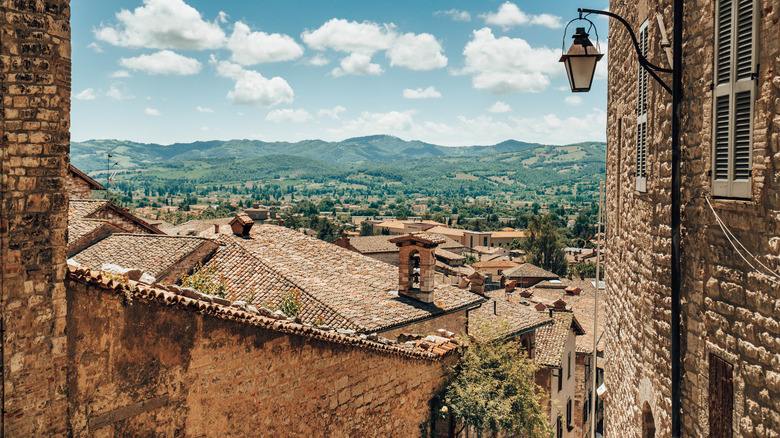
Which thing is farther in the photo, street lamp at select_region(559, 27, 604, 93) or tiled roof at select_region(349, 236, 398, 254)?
tiled roof at select_region(349, 236, 398, 254)

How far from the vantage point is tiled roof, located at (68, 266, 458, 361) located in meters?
6.56

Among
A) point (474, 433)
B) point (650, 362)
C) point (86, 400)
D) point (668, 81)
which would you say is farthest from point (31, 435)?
point (474, 433)

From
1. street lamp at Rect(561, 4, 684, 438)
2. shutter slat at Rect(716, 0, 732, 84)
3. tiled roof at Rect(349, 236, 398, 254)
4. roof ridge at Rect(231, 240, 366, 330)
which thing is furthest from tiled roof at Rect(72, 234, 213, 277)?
tiled roof at Rect(349, 236, 398, 254)

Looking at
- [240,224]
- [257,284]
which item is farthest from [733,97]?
[240,224]

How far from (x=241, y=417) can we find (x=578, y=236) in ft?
436

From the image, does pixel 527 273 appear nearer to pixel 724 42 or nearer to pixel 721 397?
pixel 721 397

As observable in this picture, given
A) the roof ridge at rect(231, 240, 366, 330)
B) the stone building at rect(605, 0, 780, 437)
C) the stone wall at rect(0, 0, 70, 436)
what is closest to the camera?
the stone building at rect(605, 0, 780, 437)

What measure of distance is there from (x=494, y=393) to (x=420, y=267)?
15.7 feet

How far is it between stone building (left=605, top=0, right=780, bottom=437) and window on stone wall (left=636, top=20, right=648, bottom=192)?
2cm

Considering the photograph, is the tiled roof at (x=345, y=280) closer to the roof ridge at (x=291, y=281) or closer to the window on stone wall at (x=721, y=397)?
the roof ridge at (x=291, y=281)

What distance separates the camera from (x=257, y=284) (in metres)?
16.8

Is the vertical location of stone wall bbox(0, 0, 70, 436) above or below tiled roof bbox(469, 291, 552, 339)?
above

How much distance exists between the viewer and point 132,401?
7004 mm

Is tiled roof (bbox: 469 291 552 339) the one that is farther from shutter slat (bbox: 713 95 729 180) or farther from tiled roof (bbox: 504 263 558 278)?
tiled roof (bbox: 504 263 558 278)
